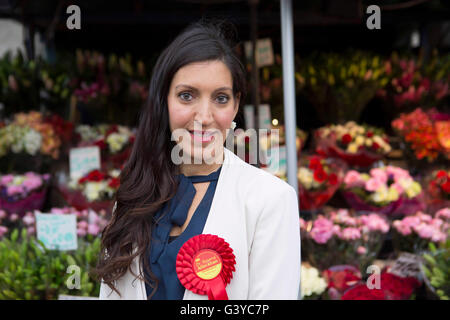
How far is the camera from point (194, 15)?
12.2ft

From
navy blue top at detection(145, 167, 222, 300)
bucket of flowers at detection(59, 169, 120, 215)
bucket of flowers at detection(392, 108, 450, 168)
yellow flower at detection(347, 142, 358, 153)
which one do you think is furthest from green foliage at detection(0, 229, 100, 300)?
bucket of flowers at detection(392, 108, 450, 168)

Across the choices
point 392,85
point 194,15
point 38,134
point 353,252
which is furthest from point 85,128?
point 392,85

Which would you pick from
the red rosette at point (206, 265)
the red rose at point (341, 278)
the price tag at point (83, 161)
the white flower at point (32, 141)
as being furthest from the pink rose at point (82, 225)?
the red rosette at point (206, 265)

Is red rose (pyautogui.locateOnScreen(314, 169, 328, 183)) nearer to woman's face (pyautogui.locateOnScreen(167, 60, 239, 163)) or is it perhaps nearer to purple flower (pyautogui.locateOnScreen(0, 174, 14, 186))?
woman's face (pyautogui.locateOnScreen(167, 60, 239, 163))

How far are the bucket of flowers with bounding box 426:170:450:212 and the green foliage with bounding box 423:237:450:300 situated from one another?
1.33 feet

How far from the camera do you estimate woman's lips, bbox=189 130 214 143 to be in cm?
108

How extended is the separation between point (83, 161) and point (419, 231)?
6.46ft

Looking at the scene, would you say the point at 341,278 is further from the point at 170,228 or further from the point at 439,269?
the point at 170,228

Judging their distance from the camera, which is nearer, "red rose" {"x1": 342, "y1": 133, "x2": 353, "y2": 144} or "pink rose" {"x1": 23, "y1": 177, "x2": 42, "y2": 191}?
"pink rose" {"x1": 23, "y1": 177, "x2": 42, "y2": 191}

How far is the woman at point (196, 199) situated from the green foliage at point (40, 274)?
782 millimetres

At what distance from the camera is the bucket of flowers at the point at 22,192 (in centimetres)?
262

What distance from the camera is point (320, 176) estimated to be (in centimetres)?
257
